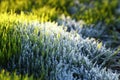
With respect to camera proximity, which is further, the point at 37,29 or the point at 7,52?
the point at 37,29

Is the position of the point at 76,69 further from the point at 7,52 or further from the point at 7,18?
the point at 7,18

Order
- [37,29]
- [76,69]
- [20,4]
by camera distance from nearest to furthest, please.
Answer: [76,69] < [37,29] < [20,4]

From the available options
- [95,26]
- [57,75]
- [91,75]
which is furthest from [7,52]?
[95,26]

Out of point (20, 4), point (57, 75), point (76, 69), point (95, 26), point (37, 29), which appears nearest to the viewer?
point (57, 75)

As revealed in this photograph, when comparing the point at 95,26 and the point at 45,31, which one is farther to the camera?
the point at 95,26

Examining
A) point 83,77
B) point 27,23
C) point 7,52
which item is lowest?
point 83,77

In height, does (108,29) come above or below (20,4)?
below

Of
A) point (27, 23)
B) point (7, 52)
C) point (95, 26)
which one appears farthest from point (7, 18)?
point (95, 26)

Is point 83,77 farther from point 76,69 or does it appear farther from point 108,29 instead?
point 108,29

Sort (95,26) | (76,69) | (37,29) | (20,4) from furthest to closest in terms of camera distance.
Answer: (20,4)
(95,26)
(37,29)
(76,69)
